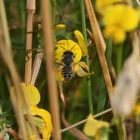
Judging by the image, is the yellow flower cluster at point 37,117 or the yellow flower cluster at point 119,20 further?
the yellow flower cluster at point 37,117

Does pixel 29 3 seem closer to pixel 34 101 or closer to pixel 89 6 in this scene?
pixel 89 6

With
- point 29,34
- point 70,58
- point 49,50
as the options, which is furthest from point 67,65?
point 49,50

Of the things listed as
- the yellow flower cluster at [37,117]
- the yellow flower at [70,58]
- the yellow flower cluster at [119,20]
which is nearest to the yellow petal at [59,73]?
the yellow flower at [70,58]

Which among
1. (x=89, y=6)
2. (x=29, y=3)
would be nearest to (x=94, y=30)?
(x=89, y=6)

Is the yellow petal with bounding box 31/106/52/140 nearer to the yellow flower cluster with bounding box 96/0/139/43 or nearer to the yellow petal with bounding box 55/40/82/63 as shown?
the yellow petal with bounding box 55/40/82/63

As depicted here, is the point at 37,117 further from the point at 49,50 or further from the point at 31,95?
the point at 49,50

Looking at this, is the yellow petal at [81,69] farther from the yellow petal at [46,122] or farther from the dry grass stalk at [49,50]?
the dry grass stalk at [49,50]

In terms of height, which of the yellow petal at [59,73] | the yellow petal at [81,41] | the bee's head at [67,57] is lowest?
the yellow petal at [59,73]
